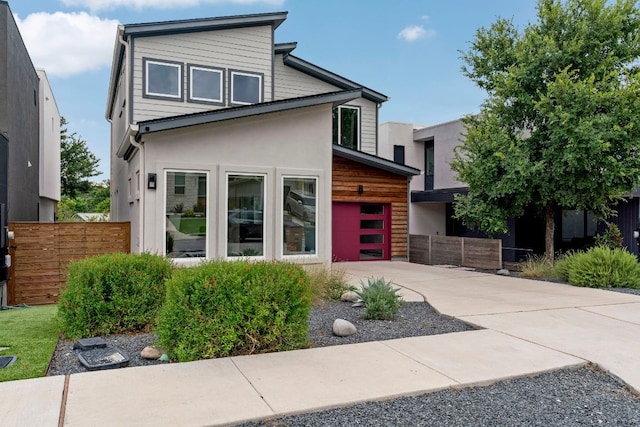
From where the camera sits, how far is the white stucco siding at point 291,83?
15883mm

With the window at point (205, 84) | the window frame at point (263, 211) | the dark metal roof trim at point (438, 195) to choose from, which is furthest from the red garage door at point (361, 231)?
the window frame at point (263, 211)

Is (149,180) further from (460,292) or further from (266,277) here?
(460,292)

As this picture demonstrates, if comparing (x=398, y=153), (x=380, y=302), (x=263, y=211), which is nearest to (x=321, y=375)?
(x=380, y=302)

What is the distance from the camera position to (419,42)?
21.8 meters

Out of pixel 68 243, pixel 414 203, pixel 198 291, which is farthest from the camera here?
pixel 414 203

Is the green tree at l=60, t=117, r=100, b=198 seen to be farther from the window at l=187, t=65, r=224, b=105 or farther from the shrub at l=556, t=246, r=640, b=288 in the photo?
the shrub at l=556, t=246, r=640, b=288

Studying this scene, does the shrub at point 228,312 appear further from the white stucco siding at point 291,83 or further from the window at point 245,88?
the white stucco siding at point 291,83

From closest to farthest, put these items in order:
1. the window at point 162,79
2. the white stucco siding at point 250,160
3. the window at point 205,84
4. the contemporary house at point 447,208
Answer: the white stucco siding at point 250,160 → the window at point 162,79 → the window at point 205,84 → the contemporary house at point 447,208

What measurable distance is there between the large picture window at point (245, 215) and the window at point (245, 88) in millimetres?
3780

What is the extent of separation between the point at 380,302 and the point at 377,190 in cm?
960

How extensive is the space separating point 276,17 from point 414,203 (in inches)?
427

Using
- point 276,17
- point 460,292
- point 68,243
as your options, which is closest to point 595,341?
point 460,292

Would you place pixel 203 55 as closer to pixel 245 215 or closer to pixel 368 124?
pixel 245 215

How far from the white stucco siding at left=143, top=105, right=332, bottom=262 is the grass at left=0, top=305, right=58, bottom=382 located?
8.36 ft
